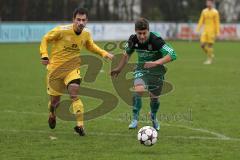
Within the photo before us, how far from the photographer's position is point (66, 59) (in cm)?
1063

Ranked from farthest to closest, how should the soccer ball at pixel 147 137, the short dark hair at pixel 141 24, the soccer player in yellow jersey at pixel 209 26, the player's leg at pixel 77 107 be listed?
the soccer player in yellow jersey at pixel 209 26 → the player's leg at pixel 77 107 → the short dark hair at pixel 141 24 → the soccer ball at pixel 147 137

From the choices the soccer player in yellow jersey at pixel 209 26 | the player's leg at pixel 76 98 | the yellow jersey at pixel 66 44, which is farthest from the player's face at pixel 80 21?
the soccer player in yellow jersey at pixel 209 26

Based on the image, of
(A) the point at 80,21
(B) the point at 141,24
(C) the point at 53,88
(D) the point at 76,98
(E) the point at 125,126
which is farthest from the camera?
(E) the point at 125,126

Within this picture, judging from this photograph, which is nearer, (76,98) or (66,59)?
(76,98)

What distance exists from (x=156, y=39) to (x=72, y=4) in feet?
140

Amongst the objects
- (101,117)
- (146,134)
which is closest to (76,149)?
(146,134)

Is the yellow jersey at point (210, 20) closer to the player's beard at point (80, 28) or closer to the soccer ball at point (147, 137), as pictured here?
the player's beard at point (80, 28)

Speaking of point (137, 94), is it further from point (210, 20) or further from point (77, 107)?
point (210, 20)

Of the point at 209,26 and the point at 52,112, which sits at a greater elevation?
the point at 52,112

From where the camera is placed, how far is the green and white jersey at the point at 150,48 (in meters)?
10.3

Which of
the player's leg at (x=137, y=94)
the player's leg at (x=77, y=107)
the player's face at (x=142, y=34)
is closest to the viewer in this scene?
the player's face at (x=142, y=34)

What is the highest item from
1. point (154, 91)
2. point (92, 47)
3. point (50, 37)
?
point (50, 37)

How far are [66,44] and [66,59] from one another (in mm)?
254

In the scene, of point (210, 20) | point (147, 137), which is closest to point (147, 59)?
point (147, 137)
